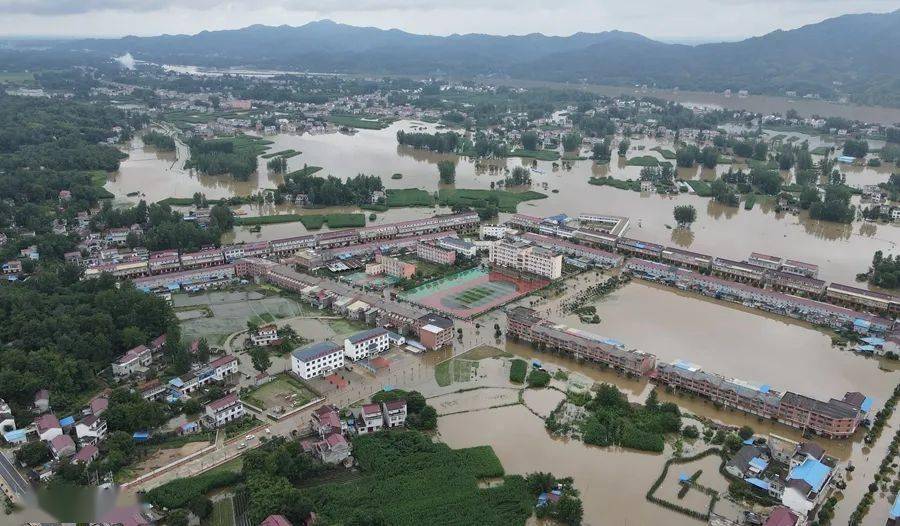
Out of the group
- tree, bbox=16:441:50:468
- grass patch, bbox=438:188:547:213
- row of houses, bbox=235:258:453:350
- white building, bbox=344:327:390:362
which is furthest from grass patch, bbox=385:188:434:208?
tree, bbox=16:441:50:468

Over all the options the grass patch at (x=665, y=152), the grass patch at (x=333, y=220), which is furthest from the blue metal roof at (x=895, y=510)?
the grass patch at (x=665, y=152)

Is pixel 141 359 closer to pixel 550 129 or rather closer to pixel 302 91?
pixel 550 129

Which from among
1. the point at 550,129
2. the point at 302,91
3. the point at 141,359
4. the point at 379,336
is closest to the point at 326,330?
the point at 379,336

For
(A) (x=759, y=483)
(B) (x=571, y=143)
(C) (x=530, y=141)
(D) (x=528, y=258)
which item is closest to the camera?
(A) (x=759, y=483)

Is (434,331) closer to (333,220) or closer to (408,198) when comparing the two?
(333,220)

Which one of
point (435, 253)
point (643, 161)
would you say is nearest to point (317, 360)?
point (435, 253)

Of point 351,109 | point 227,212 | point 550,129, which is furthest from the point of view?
point 351,109

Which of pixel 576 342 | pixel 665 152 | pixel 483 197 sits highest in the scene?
pixel 665 152
